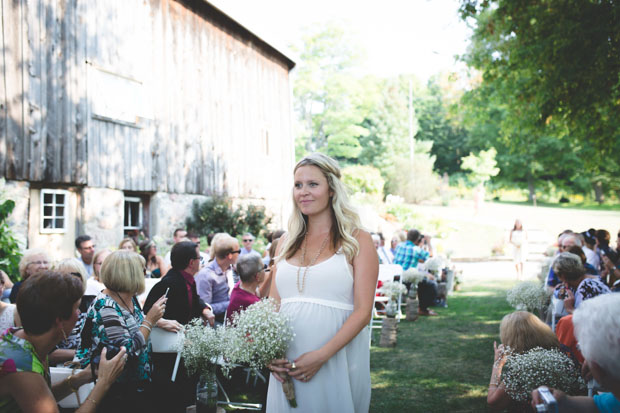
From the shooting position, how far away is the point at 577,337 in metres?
1.94

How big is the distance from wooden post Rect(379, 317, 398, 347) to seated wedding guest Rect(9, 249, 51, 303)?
5094 mm

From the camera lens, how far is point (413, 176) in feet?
126

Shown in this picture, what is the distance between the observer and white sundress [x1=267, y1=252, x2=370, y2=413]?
251 cm

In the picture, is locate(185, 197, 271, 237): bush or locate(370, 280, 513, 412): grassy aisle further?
locate(185, 197, 271, 237): bush

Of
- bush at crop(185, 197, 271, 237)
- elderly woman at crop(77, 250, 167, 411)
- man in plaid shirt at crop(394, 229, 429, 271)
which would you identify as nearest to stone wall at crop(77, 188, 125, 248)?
bush at crop(185, 197, 271, 237)

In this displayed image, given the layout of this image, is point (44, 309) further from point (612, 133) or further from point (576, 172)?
point (576, 172)

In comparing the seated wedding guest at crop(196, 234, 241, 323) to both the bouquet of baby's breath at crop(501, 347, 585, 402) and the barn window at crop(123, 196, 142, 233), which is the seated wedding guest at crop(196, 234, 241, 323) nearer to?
the bouquet of baby's breath at crop(501, 347, 585, 402)

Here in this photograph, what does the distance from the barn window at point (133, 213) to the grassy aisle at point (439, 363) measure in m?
6.74

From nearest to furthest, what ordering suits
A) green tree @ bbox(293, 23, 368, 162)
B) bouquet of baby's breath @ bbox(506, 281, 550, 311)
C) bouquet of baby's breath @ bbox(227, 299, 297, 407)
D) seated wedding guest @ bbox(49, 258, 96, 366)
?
bouquet of baby's breath @ bbox(227, 299, 297, 407) → seated wedding guest @ bbox(49, 258, 96, 366) → bouquet of baby's breath @ bbox(506, 281, 550, 311) → green tree @ bbox(293, 23, 368, 162)

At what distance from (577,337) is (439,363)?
196 inches

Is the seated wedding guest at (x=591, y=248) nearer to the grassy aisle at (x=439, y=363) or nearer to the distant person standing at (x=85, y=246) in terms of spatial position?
the grassy aisle at (x=439, y=363)

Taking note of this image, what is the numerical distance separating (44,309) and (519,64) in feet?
27.6

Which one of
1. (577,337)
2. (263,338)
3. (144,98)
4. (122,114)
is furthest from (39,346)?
(144,98)

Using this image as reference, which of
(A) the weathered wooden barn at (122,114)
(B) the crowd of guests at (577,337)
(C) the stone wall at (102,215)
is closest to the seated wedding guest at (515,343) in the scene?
(B) the crowd of guests at (577,337)
